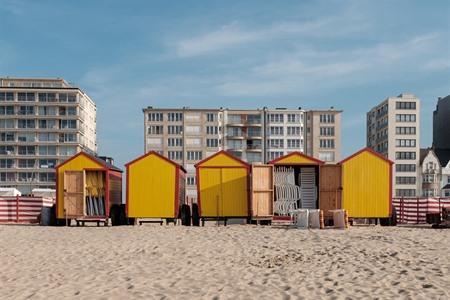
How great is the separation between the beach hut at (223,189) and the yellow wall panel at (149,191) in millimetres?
1680

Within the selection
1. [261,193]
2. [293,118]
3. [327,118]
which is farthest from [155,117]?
[261,193]

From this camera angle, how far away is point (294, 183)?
102ft

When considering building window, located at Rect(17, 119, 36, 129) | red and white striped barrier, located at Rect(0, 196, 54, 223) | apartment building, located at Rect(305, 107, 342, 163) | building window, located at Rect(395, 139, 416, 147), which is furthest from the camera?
apartment building, located at Rect(305, 107, 342, 163)

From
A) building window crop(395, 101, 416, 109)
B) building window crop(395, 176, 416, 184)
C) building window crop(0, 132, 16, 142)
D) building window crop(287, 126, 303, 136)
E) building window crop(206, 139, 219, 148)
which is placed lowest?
building window crop(395, 176, 416, 184)

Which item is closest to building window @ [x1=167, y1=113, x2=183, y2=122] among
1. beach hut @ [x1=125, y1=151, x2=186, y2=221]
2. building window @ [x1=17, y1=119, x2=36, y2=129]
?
building window @ [x1=17, y1=119, x2=36, y2=129]

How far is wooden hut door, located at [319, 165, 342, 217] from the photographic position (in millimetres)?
29984

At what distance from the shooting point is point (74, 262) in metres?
15.5

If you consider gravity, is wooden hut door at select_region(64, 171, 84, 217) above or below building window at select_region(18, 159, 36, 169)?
below

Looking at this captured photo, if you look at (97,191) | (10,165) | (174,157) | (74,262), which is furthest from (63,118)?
(74,262)

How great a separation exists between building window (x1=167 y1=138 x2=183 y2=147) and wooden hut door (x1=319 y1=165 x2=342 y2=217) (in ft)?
265

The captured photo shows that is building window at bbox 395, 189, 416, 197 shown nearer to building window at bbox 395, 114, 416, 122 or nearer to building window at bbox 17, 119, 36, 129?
building window at bbox 395, 114, 416, 122

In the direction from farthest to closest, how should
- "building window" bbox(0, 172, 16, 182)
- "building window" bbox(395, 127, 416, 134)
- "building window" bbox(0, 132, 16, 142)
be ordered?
"building window" bbox(395, 127, 416, 134) < "building window" bbox(0, 132, 16, 142) < "building window" bbox(0, 172, 16, 182)

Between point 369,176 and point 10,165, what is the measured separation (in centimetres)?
8881

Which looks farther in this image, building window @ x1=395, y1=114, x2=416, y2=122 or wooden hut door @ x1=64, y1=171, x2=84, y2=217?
building window @ x1=395, y1=114, x2=416, y2=122
